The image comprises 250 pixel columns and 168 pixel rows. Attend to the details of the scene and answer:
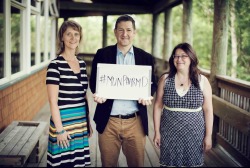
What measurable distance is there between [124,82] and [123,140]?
18.4 inches

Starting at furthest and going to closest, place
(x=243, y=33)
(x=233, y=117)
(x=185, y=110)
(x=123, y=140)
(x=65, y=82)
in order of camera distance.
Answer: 1. (x=243, y=33)
2. (x=233, y=117)
3. (x=123, y=140)
4. (x=185, y=110)
5. (x=65, y=82)

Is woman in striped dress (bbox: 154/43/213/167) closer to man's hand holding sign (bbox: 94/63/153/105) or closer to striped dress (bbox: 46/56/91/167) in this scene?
man's hand holding sign (bbox: 94/63/153/105)

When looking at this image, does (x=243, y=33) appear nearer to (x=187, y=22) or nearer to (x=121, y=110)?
(x=187, y=22)

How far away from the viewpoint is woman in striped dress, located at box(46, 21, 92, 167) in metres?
2.16

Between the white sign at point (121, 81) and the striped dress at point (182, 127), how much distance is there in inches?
6.7

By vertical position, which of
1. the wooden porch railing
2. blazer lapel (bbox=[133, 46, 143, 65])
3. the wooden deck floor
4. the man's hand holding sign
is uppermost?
blazer lapel (bbox=[133, 46, 143, 65])

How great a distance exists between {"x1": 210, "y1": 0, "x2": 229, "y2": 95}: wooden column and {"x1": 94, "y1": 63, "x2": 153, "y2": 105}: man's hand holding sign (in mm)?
2219

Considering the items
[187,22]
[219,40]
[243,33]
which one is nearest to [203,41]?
[187,22]

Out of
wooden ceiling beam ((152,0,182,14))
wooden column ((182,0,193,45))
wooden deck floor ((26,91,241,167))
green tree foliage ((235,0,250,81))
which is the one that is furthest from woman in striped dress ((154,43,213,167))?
wooden ceiling beam ((152,0,182,14))

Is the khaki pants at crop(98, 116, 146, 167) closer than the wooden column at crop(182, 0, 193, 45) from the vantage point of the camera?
Yes

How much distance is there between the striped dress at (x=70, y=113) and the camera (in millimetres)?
2180

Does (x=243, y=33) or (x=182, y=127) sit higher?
(x=243, y=33)

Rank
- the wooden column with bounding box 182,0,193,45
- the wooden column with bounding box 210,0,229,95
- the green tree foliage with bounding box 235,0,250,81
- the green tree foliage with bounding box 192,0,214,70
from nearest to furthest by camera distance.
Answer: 1. the wooden column with bounding box 210,0,229,95
2. the green tree foliage with bounding box 235,0,250,81
3. the wooden column with bounding box 182,0,193,45
4. the green tree foliage with bounding box 192,0,214,70

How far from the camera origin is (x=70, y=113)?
2.26 metres
